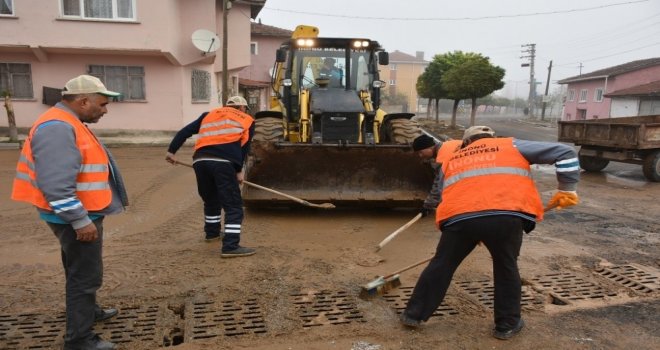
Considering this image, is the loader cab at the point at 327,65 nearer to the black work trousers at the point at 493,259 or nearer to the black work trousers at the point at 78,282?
the black work trousers at the point at 493,259

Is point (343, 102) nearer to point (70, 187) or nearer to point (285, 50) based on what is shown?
point (285, 50)

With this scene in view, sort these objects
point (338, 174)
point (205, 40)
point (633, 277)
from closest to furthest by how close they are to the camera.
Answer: point (633, 277), point (338, 174), point (205, 40)

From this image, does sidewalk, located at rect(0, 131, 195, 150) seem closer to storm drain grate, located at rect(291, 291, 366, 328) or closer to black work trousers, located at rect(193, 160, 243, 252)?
black work trousers, located at rect(193, 160, 243, 252)

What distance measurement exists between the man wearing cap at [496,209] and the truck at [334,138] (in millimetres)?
2712

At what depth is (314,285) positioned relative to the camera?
4.05m

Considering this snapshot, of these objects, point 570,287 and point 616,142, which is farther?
point 616,142

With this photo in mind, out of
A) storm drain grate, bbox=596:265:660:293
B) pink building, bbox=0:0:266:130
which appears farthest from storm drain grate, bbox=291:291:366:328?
pink building, bbox=0:0:266:130

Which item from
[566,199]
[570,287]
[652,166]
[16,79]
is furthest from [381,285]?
[16,79]

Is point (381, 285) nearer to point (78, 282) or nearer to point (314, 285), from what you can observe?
point (314, 285)

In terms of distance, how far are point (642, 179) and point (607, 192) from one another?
231cm

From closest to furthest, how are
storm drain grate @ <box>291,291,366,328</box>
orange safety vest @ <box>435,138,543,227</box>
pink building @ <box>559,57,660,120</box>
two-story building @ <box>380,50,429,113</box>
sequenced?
orange safety vest @ <box>435,138,543,227</box> → storm drain grate @ <box>291,291,366,328</box> → pink building @ <box>559,57,660,120</box> → two-story building @ <box>380,50,429,113</box>

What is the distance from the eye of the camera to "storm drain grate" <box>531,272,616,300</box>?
12.9 feet

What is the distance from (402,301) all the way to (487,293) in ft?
2.45

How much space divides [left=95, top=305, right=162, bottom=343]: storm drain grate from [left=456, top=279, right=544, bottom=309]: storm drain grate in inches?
95.1
